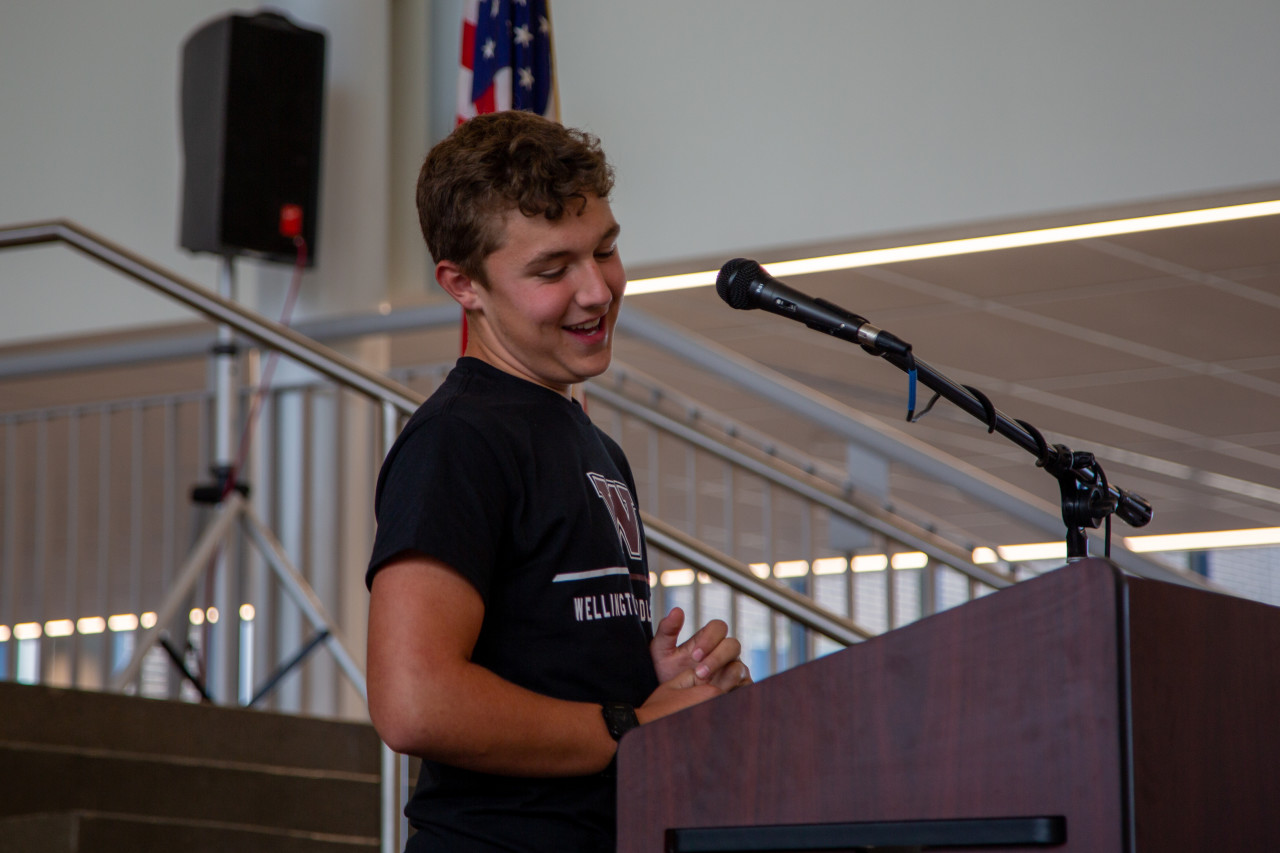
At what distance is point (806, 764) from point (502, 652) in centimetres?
31

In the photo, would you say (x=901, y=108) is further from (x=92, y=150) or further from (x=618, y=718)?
(x=618, y=718)

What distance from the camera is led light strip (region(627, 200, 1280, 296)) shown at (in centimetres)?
402

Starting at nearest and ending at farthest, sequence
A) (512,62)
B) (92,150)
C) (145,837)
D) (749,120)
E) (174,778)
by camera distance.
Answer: (145,837) < (174,778) < (512,62) < (749,120) < (92,150)

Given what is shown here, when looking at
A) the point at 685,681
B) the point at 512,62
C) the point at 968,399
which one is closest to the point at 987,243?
the point at 512,62

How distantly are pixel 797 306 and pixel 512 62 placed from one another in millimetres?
1973

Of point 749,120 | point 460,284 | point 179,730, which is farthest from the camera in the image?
point 749,120

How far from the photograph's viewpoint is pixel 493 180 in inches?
46.6

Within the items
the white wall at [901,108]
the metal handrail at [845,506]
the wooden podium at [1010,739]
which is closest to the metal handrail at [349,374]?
the metal handrail at [845,506]

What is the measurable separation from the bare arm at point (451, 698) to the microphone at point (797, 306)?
34cm

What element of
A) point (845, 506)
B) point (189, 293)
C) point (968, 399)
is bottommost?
point (968, 399)

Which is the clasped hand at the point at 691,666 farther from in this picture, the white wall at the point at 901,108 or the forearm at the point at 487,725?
the white wall at the point at 901,108

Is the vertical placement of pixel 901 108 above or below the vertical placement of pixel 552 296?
above

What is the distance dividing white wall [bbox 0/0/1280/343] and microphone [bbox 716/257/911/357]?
2.93 metres

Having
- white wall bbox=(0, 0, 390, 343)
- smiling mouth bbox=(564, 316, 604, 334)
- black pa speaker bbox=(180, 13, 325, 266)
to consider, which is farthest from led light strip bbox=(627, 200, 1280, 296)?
smiling mouth bbox=(564, 316, 604, 334)
